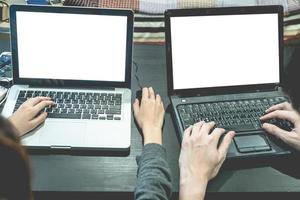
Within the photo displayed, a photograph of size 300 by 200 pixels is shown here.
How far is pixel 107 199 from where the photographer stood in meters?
0.98

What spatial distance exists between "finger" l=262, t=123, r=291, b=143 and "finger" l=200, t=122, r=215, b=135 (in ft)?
0.41

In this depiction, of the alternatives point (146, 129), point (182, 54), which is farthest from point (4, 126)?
point (182, 54)

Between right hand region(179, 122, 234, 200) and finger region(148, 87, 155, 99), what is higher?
finger region(148, 87, 155, 99)

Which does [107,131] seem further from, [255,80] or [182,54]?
[255,80]

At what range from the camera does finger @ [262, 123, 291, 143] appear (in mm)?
1054

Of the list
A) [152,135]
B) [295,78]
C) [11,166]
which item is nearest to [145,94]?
[152,135]

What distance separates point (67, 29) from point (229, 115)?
459 mm

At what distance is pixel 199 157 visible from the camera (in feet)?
3.29

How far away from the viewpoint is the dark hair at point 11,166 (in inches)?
21.8

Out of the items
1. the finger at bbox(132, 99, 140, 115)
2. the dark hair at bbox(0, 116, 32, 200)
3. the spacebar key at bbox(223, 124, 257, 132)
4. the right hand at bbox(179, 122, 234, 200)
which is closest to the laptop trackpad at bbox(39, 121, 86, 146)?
the finger at bbox(132, 99, 140, 115)

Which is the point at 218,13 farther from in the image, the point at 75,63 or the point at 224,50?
the point at 75,63

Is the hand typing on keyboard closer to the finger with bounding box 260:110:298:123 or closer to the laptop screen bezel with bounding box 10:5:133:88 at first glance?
the laptop screen bezel with bounding box 10:5:133:88

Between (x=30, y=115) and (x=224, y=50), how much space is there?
513mm

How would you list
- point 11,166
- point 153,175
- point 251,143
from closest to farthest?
1. point 11,166
2. point 153,175
3. point 251,143
